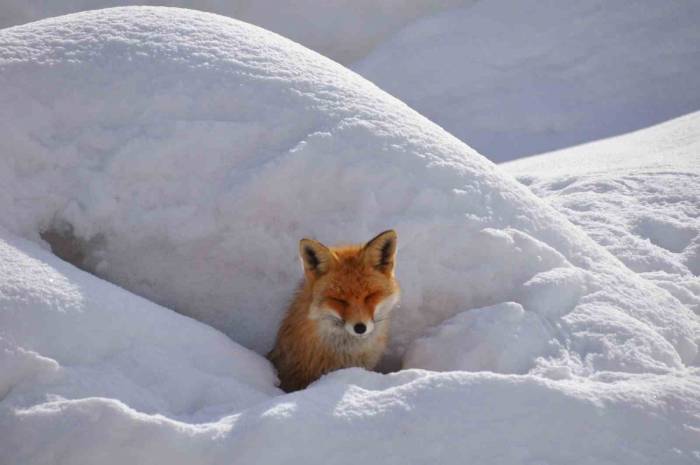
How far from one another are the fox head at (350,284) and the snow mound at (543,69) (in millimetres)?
6281

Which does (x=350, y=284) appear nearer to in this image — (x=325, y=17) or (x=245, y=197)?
(x=245, y=197)

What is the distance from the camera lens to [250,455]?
11.1 ft

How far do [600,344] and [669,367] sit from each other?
40cm

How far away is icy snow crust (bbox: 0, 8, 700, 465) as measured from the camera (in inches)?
147

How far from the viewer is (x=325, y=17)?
12633 mm

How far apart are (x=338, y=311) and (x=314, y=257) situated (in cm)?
34

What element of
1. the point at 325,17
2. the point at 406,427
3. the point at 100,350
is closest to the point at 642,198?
the point at 406,427

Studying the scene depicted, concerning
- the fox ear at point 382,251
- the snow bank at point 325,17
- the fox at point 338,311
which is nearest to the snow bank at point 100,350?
the fox at point 338,311

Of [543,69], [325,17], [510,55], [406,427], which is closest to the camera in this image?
[406,427]

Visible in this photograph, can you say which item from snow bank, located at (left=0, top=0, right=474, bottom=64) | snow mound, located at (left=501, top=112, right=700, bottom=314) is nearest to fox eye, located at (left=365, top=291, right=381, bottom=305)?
snow mound, located at (left=501, top=112, right=700, bottom=314)

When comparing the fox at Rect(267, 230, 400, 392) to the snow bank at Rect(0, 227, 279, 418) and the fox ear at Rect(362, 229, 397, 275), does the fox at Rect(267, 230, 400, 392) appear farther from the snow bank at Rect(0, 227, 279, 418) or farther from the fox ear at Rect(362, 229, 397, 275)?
the snow bank at Rect(0, 227, 279, 418)

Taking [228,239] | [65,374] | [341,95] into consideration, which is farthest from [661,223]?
[65,374]

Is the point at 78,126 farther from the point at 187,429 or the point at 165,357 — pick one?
the point at 187,429

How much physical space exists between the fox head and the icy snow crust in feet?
1.19
